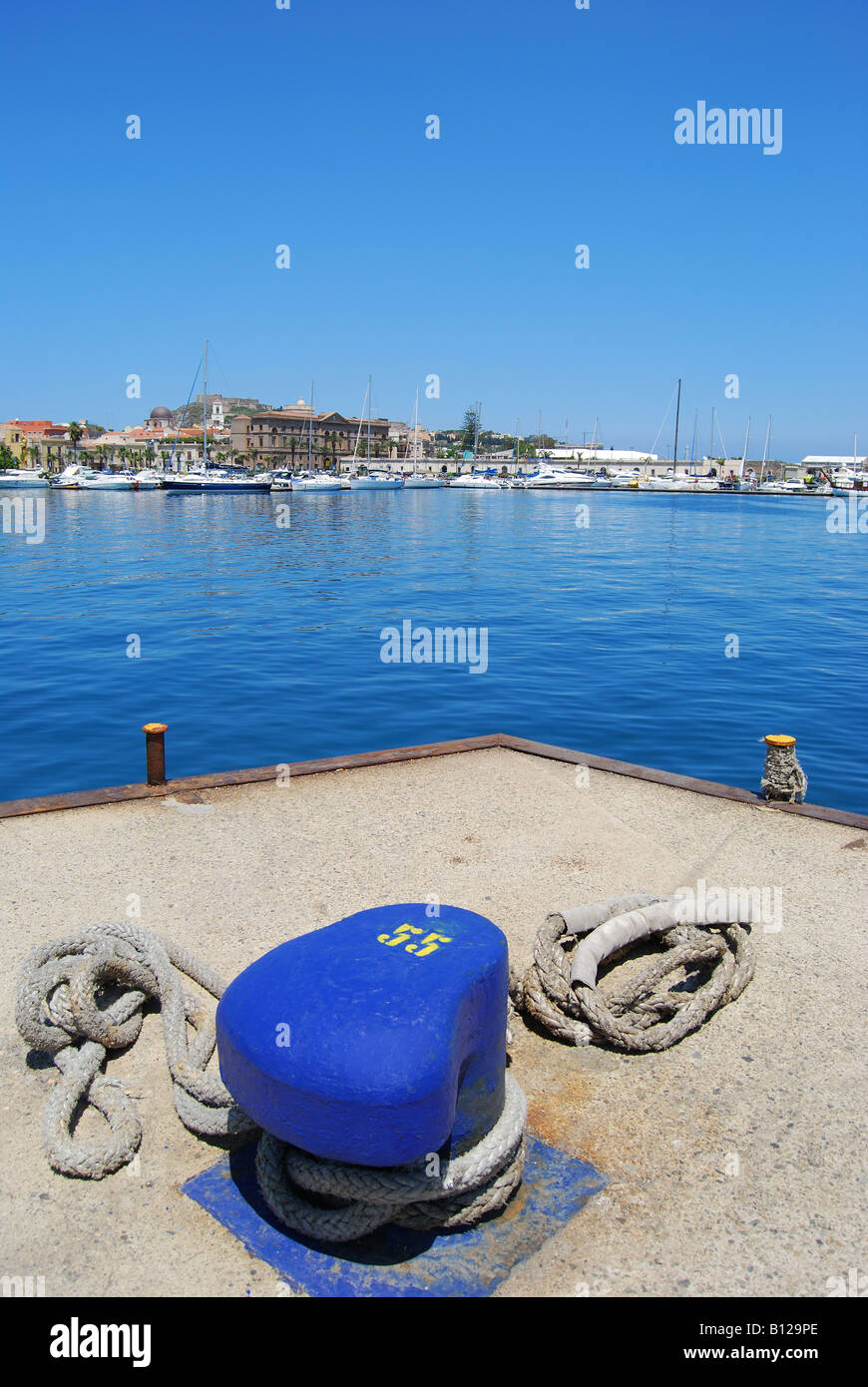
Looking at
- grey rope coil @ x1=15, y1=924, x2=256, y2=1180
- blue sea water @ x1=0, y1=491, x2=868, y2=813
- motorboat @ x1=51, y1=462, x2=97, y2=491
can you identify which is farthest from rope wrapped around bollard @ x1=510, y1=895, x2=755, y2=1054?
motorboat @ x1=51, y1=462, x2=97, y2=491

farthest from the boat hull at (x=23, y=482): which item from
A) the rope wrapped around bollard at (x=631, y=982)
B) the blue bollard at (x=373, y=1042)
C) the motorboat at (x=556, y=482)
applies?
the blue bollard at (x=373, y=1042)

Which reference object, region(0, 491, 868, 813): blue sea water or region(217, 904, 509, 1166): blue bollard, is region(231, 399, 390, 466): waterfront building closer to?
region(0, 491, 868, 813): blue sea water

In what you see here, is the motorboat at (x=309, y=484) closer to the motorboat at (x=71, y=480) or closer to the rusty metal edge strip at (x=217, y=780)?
the motorboat at (x=71, y=480)

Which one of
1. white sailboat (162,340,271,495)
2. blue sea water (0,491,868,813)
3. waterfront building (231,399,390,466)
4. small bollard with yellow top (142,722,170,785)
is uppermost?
waterfront building (231,399,390,466)

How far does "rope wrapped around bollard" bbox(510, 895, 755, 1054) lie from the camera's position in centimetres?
446

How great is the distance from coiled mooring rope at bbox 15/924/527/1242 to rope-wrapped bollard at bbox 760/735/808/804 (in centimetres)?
445

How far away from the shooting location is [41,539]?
1793 inches

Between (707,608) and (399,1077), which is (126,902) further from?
(707,608)

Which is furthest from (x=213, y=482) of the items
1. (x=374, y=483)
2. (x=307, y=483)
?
(x=374, y=483)

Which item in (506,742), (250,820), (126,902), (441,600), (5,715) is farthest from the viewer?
(441,600)

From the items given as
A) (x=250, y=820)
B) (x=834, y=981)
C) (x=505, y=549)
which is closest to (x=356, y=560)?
(x=505, y=549)

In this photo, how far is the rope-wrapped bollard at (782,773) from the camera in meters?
7.54
